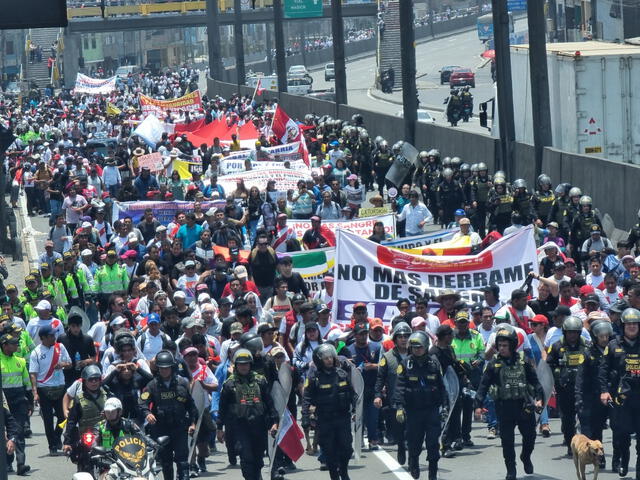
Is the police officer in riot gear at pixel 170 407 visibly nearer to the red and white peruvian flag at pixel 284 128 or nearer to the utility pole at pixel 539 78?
the utility pole at pixel 539 78

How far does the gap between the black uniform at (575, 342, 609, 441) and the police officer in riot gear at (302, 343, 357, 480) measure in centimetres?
195

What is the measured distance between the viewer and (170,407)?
13195 mm

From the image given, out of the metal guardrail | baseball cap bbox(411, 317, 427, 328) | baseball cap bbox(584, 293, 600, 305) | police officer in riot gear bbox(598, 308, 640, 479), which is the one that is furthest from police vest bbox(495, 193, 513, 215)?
the metal guardrail

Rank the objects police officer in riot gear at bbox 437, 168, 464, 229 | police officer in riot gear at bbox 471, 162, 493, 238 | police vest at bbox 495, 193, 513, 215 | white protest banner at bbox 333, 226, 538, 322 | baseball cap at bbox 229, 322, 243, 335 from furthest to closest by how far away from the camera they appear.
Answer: police officer in riot gear at bbox 437, 168, 464, 229 → police officer in riot gear at bbox 471, 162, 493, 238 → police vest at bbox 495, 193, 513, 215 → white protest banner at bbox 333, 226, 538, 322 → baseball cap at bbox 229, 322, 243, 335

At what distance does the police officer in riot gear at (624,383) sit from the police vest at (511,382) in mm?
→ 641

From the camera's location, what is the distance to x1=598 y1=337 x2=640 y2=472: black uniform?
1320 cm

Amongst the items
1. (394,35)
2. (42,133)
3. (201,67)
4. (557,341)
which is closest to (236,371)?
(557,341)

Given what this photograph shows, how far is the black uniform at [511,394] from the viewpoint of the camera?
527 inches

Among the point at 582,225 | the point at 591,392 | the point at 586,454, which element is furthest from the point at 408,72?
the point at 586,454

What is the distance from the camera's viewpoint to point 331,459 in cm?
1330

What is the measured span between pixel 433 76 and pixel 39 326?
257 ft

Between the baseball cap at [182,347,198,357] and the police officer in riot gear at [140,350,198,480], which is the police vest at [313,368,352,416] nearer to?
the police officer in riot gear at [140,350,198,480]

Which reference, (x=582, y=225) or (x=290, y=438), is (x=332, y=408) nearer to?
(x=290, y=438)

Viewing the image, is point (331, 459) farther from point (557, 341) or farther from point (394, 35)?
point (394, 35)
